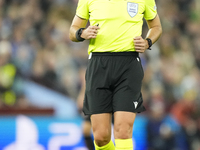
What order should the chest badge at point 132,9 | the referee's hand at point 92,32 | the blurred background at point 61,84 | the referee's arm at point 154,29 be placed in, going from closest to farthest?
1. the referee's hand at point 92,32
2. the chest badge at point 132,9
3. the referee's arm at point 154,29
4. the blurred background at point 61,84

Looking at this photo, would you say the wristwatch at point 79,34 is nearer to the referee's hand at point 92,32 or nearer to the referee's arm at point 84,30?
the referee's arm at point 84,30

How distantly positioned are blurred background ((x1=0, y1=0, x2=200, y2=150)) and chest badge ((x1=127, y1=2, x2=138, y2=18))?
11.9 ft

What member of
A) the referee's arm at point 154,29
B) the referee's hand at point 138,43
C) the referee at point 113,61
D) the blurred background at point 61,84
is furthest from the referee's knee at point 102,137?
the blurred background at point 61,84

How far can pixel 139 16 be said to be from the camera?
16.1 ft

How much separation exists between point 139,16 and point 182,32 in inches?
296

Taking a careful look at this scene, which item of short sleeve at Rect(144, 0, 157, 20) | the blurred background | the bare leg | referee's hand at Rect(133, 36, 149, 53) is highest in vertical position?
short sleeve at Rect(144, 0, 157, 20)

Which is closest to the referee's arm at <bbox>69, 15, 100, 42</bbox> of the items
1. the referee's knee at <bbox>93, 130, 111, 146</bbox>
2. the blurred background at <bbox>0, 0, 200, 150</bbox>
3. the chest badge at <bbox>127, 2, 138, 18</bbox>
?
the chest badge at <bbox>127, 2, 138, 18</bbox>

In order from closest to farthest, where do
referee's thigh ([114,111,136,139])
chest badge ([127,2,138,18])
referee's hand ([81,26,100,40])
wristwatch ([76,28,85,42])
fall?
referee's thigh ([114,111,136,139]), referee's hand ([81,26,100,40]), chest badge ([127,2,138,18]), wristwatch ([76,28,85,42])

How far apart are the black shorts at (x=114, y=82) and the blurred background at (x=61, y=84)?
10.7ft

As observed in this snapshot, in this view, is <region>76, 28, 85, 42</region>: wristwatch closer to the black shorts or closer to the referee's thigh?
the black shorts

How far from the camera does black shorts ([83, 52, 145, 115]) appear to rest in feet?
15.7

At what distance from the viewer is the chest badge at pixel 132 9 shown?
485 centimetres

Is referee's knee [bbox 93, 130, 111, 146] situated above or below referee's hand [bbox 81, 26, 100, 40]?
below

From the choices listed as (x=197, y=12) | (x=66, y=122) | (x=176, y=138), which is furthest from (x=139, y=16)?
(x=197, y=12)
